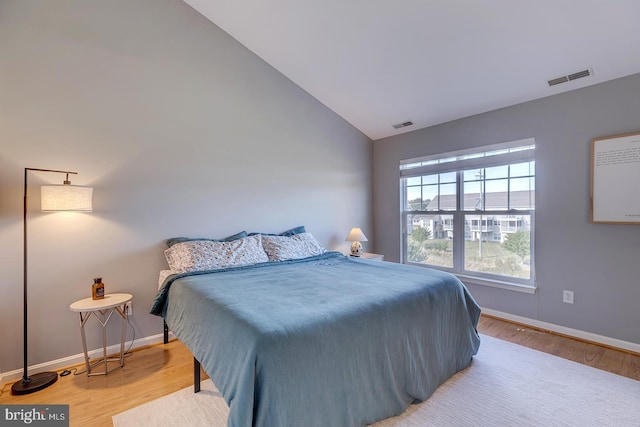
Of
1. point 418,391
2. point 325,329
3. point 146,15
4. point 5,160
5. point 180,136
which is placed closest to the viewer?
point 325,329

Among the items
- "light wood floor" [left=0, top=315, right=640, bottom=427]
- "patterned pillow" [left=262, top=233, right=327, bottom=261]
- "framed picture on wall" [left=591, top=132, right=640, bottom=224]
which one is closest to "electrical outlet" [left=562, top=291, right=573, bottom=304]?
"light wood floor" [left=0, top=315, right=640, bottom=427]

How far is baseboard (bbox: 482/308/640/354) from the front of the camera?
2516mm

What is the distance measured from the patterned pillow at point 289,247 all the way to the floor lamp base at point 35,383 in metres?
1.88

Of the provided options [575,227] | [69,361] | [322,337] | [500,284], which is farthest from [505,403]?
[69,361]

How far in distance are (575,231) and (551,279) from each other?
53cm

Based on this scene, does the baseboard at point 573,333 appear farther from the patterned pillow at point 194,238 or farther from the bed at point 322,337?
the patterned pillow at point 194,238

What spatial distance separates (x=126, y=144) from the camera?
2.64 metres

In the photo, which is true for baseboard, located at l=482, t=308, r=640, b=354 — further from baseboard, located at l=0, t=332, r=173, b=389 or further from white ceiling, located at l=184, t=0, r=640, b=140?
baseboard, located at l=0, t=332, r=173, b=389

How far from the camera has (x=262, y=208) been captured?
348cm

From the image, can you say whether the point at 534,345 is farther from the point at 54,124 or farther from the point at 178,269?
the point at 54,124

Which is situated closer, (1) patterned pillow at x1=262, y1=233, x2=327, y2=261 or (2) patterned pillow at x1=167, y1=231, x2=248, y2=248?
(2) patterned pillow at x1=167, y1=231, x2=248, y2=248

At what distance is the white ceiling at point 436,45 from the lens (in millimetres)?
2223

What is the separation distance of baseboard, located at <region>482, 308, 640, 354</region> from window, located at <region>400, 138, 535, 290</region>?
0.35 m

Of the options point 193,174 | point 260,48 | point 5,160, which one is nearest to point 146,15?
point 260,48
